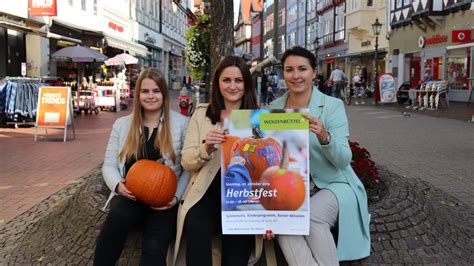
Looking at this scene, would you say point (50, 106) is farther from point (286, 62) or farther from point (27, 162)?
point (286, 62)

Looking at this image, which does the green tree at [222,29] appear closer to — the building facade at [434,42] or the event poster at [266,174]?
the event poster at [266,174]

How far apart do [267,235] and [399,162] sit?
18.6ft

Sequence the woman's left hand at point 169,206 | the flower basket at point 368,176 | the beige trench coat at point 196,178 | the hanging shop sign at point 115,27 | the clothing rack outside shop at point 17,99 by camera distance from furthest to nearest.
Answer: the hanging shop sign at point 115,27, the clothing rack outside shop at point 17,99, the flower basket at point 368,176, the woman's left hand at point 169,206, the beige trench coat at point 196,178

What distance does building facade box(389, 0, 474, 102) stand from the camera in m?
21.9

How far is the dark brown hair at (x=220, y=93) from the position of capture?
3.21 meters

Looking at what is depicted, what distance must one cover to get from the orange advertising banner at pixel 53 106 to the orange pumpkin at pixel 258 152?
815cm

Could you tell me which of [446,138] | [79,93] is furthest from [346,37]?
[446,138]

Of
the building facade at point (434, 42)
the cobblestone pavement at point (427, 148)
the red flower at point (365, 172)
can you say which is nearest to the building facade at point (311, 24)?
the building facade at point (434, 42)

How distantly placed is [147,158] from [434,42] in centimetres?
2440

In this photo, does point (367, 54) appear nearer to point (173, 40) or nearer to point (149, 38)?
point (149, 38)

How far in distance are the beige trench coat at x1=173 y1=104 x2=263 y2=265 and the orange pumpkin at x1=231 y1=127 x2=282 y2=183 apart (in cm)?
27

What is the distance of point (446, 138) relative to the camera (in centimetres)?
1073

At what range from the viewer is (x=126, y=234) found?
3.00 m

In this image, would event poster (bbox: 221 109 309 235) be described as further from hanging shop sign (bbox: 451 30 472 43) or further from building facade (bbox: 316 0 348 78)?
building facade (bbox: 316 0 348 78)
